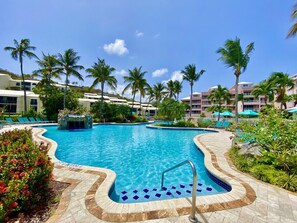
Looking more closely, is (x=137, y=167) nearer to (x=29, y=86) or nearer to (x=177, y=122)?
(x=177, y=122)

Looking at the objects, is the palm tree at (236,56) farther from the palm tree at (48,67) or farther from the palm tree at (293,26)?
the palm tree at (48,67)

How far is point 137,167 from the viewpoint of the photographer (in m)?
7.26

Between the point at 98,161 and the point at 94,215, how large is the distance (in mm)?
5165

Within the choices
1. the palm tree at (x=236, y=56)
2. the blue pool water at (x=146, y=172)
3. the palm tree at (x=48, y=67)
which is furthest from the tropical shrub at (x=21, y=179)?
the palm tree at (x=48, y=67)

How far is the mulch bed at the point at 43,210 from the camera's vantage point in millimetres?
2805

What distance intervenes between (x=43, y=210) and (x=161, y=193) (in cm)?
327

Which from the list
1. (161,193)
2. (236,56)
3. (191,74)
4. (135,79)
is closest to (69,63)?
(135,79)

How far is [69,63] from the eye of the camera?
2561 cm

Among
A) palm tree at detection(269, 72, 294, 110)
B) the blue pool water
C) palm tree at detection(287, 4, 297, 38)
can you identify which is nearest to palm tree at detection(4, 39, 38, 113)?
the blue pool water

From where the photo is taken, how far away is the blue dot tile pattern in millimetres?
4765

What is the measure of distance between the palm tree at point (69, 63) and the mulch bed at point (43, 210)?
24.9 m

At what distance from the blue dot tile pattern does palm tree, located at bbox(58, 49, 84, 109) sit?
24948 millimetres

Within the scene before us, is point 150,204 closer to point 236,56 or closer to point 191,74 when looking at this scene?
point 236,56

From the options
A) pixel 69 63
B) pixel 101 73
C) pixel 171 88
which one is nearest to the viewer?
pixel 69 63
